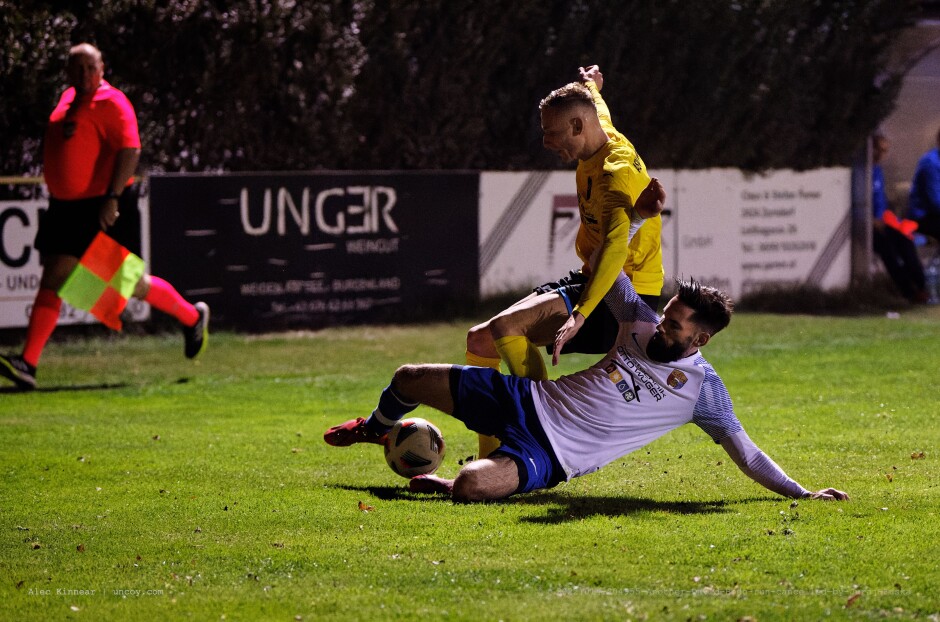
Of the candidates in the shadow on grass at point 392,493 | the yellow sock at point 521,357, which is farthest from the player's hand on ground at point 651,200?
the shadow on grass at point 392,493

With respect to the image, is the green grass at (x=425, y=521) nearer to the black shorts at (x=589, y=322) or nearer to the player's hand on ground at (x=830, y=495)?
the player's hand on ground at (x=830, y=495)

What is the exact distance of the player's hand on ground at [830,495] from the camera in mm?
6676

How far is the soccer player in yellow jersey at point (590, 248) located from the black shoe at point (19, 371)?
4.81 metres

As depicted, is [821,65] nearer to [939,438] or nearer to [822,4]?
[822,4]

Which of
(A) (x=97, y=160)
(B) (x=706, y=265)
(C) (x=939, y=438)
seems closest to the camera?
(C) (x=939, y=438)

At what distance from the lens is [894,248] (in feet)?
62.2

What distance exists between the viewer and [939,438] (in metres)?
8.52

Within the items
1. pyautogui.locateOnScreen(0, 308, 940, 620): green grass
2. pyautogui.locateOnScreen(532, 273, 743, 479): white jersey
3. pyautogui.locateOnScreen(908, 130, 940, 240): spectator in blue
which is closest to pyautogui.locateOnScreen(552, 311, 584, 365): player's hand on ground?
pyautogui.locateOnScreen(532, 273, 743, 479): white jersey

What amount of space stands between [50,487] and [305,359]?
586cm

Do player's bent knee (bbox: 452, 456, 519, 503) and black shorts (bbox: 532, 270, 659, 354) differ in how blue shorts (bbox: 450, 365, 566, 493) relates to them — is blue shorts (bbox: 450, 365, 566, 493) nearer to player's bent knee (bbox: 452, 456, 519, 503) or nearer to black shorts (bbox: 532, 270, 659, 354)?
player's bent knee (bbox: 452, 456, 519, 503)

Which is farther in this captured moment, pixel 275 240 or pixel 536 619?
pixel 275 240

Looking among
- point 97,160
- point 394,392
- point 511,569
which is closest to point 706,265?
point 97,160

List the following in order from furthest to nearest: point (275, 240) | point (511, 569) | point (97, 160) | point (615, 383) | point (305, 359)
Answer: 1. point (275, 240)
2. point (305, 359)
3. point (97, 160)
4. point (615, 383)
5. point (511, 569)

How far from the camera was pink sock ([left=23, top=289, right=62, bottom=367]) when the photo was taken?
11.0m
